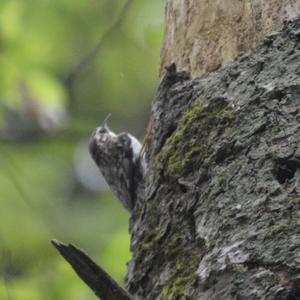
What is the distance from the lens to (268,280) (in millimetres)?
1474

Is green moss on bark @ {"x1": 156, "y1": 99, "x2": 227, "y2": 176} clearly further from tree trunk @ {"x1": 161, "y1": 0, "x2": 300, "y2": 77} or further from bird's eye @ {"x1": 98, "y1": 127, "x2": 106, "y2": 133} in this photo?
bird's eye @ {"x1": 98, "y1": 127, "x2": 106, "y2": 133}

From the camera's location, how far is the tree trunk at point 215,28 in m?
2.17

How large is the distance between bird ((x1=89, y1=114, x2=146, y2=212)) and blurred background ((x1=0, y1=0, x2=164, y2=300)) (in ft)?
0.80

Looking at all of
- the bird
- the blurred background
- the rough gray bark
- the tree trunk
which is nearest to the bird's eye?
the bird

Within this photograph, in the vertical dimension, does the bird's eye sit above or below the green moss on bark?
above

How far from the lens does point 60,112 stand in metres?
4.69

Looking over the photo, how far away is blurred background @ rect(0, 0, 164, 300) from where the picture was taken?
3.69 metres

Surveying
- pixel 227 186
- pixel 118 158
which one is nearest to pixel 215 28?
pixel 227 186

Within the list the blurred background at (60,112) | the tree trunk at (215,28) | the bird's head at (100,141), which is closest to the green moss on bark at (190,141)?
the tree trunk at (215,28)

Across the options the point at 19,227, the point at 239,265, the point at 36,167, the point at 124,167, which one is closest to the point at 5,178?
the point at 19,227

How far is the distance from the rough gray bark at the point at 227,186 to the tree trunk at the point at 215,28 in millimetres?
138

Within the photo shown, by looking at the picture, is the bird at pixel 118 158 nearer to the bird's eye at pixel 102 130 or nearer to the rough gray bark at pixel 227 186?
the bird's eye at pixel 102 130

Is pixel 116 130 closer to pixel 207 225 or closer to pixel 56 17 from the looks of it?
pixel 56 17

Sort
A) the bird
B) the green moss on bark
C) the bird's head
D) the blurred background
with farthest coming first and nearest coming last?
the bird's head < the blurred background < the bird < the green moss on bark
